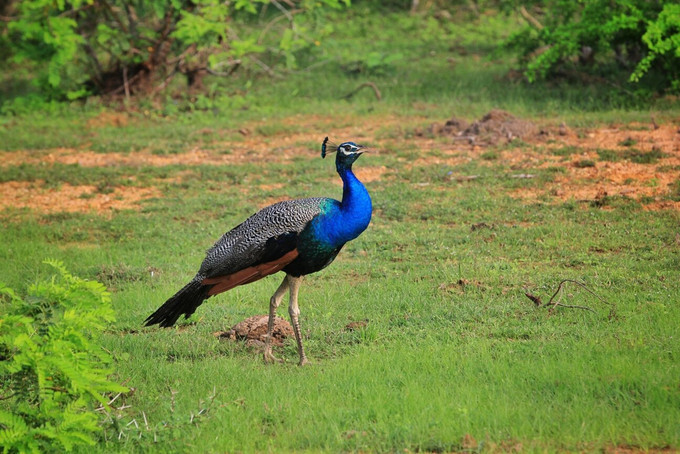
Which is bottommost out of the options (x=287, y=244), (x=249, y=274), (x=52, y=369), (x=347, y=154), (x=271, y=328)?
(x=271, y=328)

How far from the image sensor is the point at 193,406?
17.7 feet

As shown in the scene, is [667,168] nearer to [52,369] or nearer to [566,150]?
[566,150]

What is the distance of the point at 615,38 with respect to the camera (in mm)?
13578

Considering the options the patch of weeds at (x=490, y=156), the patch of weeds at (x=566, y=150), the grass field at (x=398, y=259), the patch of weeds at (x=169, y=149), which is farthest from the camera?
the patch of weeds at (x=169, y=149)

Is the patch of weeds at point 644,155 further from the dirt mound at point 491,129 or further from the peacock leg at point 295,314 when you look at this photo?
the peacock leg at point 295,314

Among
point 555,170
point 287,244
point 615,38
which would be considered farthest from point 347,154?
point 615,38

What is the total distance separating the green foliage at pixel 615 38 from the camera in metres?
12.0

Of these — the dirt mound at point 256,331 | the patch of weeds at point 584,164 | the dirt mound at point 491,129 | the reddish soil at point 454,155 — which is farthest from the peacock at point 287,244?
the dirt mound at point 491,129

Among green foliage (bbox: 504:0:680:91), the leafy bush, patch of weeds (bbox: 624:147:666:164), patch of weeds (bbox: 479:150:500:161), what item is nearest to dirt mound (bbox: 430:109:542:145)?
patch of weeds (bbox: 479:150:500:161)

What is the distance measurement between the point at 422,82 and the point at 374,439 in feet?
38.6

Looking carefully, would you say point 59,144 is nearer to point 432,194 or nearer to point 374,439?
point 432,194

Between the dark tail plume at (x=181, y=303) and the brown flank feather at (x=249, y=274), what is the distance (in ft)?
0.18

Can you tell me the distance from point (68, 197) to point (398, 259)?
15.5 feet

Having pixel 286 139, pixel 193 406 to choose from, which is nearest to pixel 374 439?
pixel 193 406
